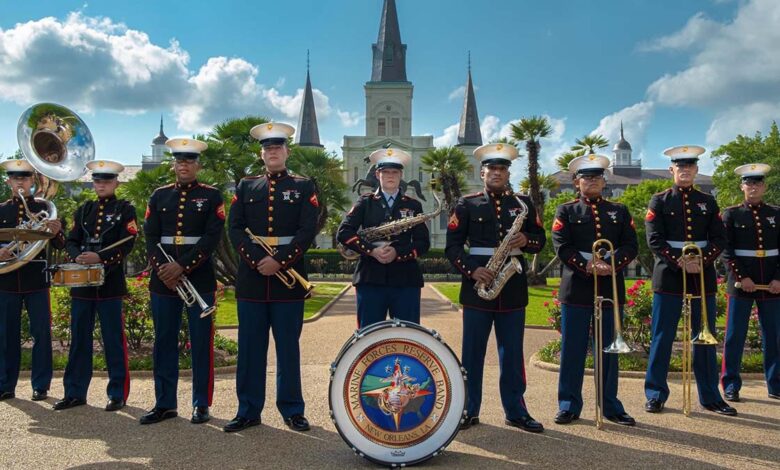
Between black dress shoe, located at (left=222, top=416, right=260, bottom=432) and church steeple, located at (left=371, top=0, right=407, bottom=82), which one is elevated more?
church steeple, located at (left=371, top=0, right=407, bottom=82)

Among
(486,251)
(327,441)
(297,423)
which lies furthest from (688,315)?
(297,423)

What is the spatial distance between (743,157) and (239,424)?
53.5 meters

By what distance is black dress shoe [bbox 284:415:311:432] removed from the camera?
6.22 metres

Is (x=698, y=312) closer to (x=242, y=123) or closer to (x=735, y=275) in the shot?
(x=735, y=275)

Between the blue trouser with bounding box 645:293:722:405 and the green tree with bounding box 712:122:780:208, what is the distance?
44.7m

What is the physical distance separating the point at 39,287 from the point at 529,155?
24.6m

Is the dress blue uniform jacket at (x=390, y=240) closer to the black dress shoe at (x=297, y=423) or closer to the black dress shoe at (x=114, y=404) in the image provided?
the black dress shoe at (x=297, y=423)

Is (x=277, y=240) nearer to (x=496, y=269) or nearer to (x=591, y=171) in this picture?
(x=496, y=269)

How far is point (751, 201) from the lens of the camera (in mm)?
7707

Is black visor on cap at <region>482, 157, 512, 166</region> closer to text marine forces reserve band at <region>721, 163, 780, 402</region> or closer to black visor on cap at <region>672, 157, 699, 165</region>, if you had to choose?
black visor on cap at <region>672, 157, 699, 165</region>

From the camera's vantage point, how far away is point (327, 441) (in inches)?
230

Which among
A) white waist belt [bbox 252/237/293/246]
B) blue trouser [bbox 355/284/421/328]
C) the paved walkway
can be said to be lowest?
the paved walkway

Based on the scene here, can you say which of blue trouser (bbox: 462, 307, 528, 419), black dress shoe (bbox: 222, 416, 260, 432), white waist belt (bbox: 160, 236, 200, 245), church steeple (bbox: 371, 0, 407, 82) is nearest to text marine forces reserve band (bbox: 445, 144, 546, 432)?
blue trouser (bbox: 462, 307, 528, 419)

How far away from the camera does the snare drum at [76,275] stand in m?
6.41
